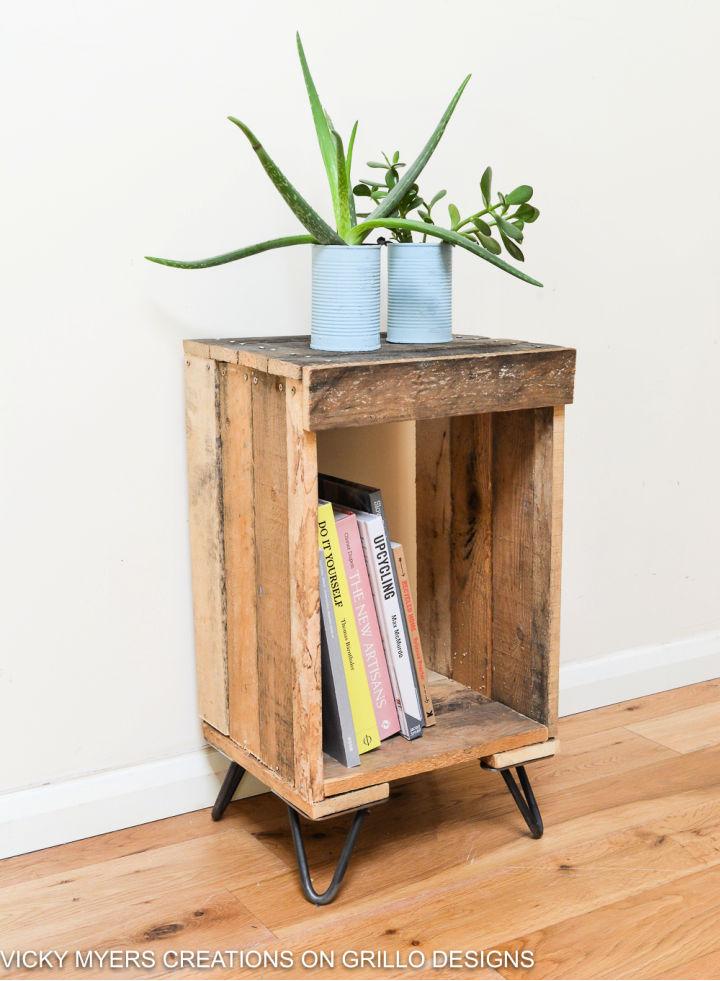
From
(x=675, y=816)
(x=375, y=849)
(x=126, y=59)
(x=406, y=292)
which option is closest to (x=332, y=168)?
(x=406, y=292)

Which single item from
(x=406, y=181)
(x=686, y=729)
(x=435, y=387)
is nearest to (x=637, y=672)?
(x=686, y=729)

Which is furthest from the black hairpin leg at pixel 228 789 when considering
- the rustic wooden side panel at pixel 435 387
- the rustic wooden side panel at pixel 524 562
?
the rustic wooden side panel at pixel 435 387

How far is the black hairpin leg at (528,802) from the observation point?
1.37 meters

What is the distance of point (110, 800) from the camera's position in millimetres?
1388

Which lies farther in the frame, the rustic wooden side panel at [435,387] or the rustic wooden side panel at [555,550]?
the rustic wooden side panel at [555,550]

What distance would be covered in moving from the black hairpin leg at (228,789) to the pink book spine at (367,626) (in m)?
0.21

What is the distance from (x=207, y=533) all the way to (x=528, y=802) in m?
0.52

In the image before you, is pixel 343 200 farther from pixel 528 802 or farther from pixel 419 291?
pixel 528 802

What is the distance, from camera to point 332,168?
1.24m

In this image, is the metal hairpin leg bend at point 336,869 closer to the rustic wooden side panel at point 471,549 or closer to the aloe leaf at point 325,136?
the rustic wooden side panel at point 471,549

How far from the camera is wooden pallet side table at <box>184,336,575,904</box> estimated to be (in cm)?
115

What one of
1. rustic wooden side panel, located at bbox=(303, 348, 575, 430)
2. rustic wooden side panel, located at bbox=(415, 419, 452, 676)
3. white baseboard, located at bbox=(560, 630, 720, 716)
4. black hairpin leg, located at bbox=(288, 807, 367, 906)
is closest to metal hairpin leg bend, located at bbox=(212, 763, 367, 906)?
black hairpin leg, located at bbox=(288, 807, 367, 906)

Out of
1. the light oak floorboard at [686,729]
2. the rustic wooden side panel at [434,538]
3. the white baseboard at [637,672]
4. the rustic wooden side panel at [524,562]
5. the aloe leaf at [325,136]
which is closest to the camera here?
the aloe leaf at [325,136]

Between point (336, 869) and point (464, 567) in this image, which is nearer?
point (336, 869)
